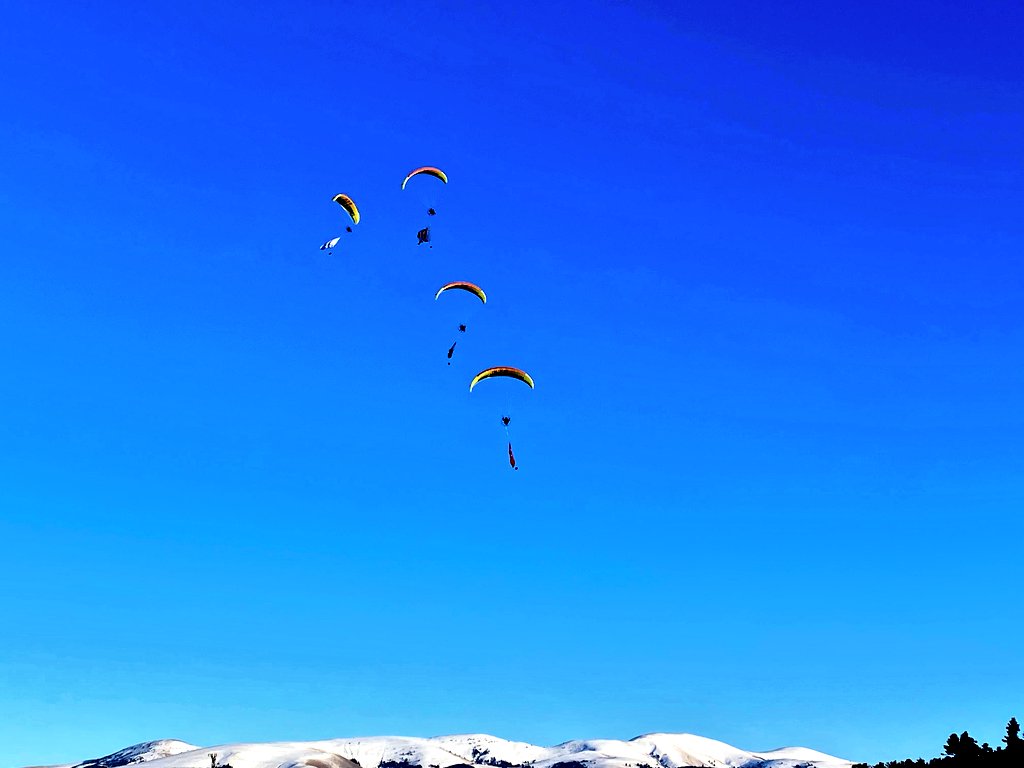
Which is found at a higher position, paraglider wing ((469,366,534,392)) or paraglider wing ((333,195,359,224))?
paraglider wing ((333,195,359,224))

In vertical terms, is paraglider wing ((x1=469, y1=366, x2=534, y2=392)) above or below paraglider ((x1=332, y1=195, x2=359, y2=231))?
below

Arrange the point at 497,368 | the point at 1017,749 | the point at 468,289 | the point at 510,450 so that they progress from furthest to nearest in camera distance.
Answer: the point at 468,289 < the point at 497,368 < the point at 510,450 < the point at 1017,749

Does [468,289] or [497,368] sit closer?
[497,368]

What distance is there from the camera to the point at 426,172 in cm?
7519

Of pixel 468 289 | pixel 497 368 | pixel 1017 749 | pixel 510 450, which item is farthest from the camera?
pixel 468 289

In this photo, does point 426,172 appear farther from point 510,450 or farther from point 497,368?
point 510,450

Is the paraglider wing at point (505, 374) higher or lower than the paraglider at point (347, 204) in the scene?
lower

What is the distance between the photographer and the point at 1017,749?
162ft

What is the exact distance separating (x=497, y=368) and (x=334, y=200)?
20.8 metres

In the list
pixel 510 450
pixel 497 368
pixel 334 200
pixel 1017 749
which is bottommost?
pixel 1017 749

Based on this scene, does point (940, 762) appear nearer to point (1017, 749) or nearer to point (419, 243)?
point (1017, 749)

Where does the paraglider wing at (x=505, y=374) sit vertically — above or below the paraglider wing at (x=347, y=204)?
below

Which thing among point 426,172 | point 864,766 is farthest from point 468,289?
point 864,766

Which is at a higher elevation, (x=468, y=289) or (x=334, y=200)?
(x=334, y=200)
